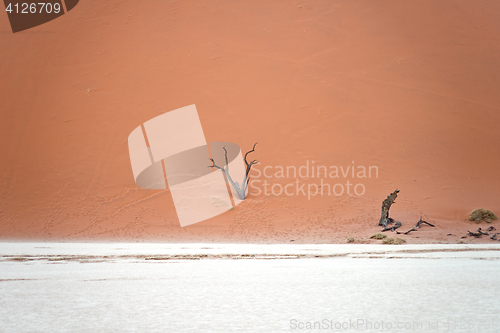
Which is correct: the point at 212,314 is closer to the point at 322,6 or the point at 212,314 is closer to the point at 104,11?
the point at 322,6

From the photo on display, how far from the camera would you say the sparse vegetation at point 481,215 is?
13.0 metres

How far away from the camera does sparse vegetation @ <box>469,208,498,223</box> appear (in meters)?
13.0

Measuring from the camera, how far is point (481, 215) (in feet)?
43.1

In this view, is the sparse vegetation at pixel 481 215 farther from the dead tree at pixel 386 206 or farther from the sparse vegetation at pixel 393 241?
the sparse vegetation at pixel 393 241

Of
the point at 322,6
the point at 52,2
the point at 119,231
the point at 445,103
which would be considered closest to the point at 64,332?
the point at 119,231

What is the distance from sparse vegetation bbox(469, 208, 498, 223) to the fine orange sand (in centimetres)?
75

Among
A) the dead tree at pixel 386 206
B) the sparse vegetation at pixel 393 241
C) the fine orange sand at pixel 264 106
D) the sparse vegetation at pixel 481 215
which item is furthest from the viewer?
the fine orange sand at pixel 264 106

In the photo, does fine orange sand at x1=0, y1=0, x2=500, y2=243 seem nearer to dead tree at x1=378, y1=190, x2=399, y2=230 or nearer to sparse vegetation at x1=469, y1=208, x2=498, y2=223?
dead tree at x1=378, y1=190, x2=399, y2=230

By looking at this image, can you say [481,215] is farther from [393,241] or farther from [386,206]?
[393,241]

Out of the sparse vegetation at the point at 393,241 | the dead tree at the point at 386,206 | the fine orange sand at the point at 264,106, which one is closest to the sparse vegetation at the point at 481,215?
the fine orange sand at the point at 264,106

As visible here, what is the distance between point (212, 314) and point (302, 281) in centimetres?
108

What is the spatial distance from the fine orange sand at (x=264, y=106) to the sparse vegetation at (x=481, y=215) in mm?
752

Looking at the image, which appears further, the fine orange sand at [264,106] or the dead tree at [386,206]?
the fine orange sand at [264,106]

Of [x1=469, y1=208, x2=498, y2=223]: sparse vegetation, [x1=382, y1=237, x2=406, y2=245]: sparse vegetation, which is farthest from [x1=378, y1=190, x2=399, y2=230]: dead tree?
[x1=469, y1=208, x2=498, y2=223]: sparse vegetation
